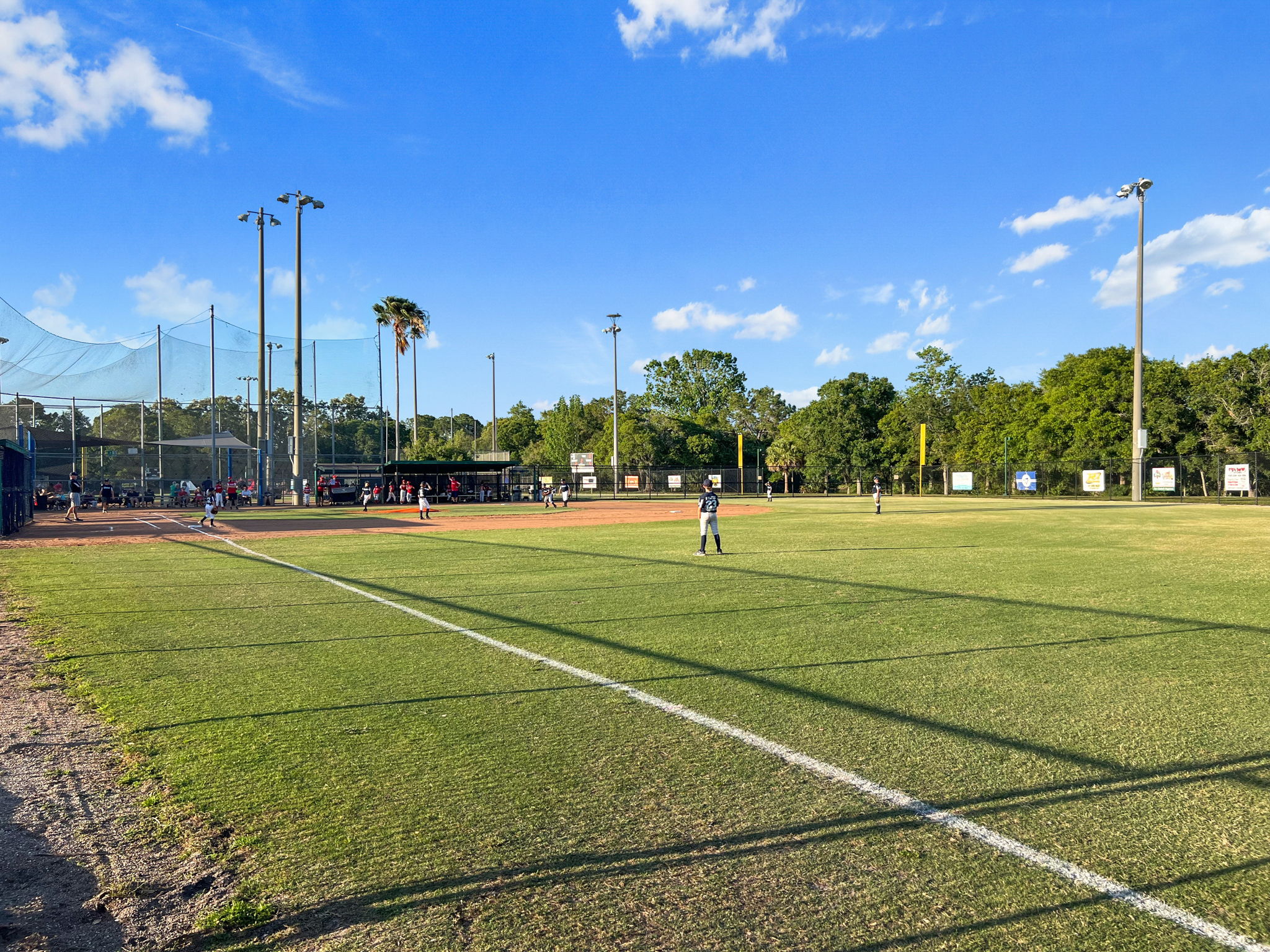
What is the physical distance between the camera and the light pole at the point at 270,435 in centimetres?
4422

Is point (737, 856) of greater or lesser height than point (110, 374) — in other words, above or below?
below

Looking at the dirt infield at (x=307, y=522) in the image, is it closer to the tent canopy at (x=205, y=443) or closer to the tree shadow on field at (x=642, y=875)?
the tent canopy at (x=205, y=443)

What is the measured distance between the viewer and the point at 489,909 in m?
2.91

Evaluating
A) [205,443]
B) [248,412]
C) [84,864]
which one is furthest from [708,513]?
[248,412]

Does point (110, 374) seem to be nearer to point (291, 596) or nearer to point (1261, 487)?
point (291, 596)

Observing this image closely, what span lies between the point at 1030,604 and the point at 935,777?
636 cm

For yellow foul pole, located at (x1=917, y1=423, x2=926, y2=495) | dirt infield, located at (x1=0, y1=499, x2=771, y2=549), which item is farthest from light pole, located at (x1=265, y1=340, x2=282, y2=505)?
yellow foul pole, located at (x1=917, y1=423, x2=926, y2=495)

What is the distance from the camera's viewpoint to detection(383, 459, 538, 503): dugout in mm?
51188

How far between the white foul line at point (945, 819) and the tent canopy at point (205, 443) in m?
46.6

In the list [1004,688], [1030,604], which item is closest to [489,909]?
[1004,688]

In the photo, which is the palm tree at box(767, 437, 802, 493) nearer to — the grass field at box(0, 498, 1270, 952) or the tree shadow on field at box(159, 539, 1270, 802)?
the tree shadow on field at box(159, 539, 1270, 802)

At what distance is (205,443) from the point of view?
156 ft

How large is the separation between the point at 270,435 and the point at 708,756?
45.7 meters

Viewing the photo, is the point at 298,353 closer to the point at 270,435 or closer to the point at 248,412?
the point at 270,435
